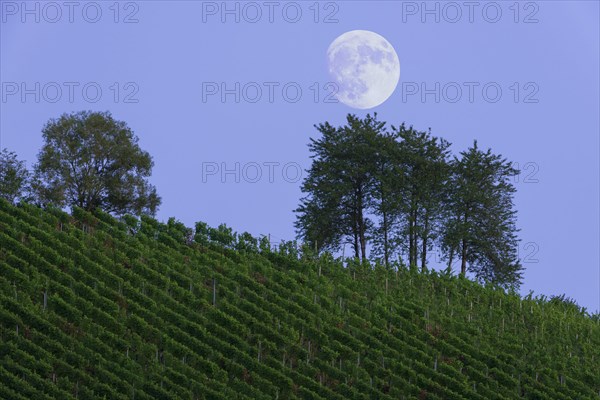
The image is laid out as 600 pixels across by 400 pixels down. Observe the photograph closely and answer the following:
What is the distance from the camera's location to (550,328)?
115ft

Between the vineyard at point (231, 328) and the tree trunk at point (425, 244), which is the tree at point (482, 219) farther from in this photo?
the vineyard at point (231, 328)

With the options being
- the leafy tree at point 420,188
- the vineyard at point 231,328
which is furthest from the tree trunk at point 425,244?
the vineyard at point 231,328

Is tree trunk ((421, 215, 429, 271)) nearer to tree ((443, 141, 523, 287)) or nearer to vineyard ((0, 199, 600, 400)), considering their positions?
tree ((443, 141, 523, 287))

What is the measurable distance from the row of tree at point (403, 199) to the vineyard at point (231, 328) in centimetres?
1248

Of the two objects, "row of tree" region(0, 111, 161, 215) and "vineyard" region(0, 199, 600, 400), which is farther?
"row of tree" region(0, 111, 161, 215)

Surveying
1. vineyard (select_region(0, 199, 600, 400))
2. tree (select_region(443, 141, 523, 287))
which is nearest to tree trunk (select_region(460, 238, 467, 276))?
tree (select_region(443, 141, 523, 287))

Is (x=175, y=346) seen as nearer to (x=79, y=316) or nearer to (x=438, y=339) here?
(x=79, y=316)

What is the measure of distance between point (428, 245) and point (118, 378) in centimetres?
2538

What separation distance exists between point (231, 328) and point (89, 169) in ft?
83.9

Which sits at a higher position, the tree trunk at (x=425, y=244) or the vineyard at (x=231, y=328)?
the tree trunk at (x=425, y=244)

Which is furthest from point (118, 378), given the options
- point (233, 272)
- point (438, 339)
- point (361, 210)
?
point (361, 210)

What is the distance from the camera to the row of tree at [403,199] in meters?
48.5

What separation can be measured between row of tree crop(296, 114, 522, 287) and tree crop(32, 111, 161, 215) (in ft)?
29.5

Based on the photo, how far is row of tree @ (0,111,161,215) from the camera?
51531 mm
